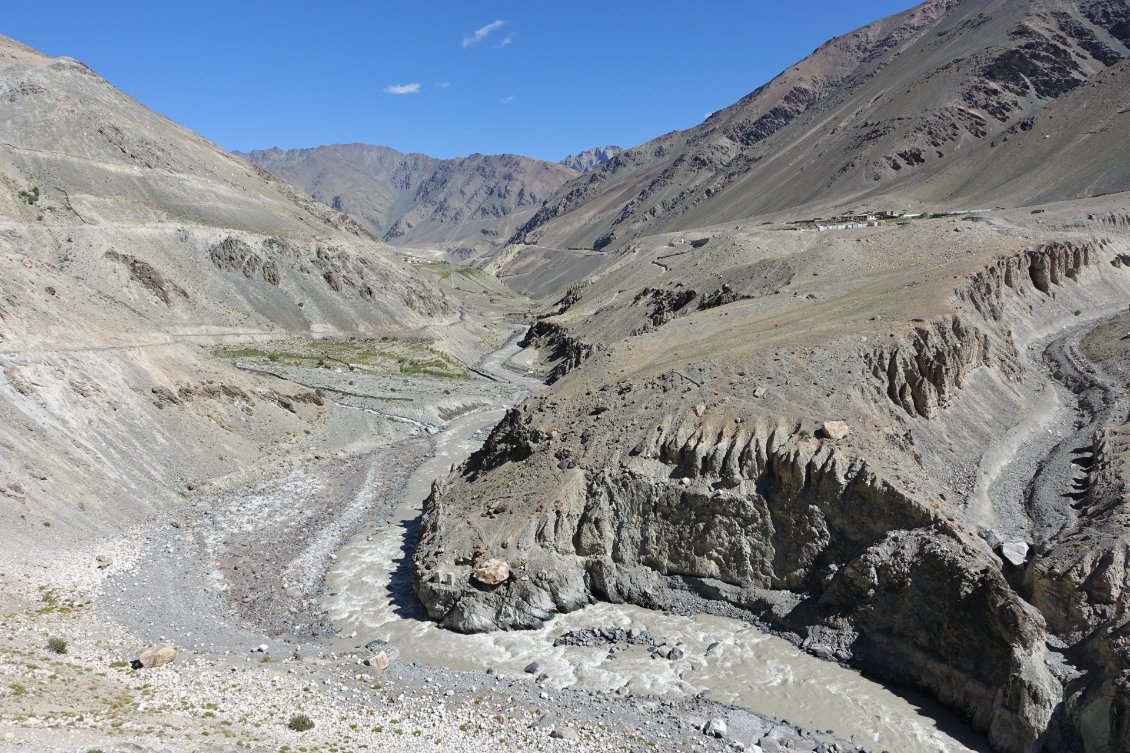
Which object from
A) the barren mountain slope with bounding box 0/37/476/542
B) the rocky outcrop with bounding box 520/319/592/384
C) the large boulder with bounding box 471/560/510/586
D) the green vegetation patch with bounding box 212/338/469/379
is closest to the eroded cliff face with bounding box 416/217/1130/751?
the large boulder with bounding box 471/560/510/586

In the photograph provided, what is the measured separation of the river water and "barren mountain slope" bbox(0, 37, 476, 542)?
15142 mm

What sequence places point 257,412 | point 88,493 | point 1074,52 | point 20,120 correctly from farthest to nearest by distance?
point 1074,52 → point 20,120 → point 257,412 → point 88,493

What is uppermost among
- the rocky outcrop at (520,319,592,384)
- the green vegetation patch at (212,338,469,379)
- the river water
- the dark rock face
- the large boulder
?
the dark rock face

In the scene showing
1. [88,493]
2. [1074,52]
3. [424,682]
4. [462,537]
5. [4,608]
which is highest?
[1074,52]

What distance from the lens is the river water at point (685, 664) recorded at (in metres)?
Result: 24.9

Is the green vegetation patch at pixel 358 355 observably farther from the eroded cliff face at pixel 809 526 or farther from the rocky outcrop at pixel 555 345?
the eroded cliff face at pixel 809 526

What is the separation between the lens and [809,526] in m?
31.2

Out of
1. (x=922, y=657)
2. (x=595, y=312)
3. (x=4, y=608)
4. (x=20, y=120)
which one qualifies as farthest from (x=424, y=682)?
(x=20, y=120)

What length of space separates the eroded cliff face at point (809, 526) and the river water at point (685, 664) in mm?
837

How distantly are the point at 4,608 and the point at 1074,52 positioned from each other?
9347 inches

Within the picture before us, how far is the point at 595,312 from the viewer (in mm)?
108938

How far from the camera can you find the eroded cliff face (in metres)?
24.9

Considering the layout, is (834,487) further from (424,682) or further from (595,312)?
(595,312)

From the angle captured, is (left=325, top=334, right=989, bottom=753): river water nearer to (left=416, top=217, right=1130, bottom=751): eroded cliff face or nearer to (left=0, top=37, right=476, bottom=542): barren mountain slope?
(left=416, top=217, right=1130, bottom=751): eroded cliff face
